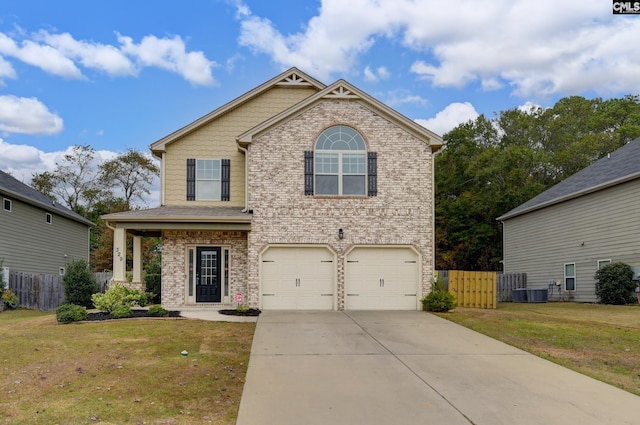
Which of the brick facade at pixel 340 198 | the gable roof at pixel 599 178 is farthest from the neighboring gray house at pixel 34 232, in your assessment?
the gable roof at pixel 599 178

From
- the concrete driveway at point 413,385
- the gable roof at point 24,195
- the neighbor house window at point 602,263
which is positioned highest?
the gable roof at point 24,195

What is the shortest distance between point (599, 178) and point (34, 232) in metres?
24.6

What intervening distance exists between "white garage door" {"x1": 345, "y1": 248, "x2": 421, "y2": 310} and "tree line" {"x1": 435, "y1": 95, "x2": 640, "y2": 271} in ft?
66.1

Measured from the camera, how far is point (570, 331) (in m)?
12.9

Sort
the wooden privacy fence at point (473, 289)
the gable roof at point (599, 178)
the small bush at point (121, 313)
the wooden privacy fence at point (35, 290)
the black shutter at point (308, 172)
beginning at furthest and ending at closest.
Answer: the gable roof at point (599, 178)
the wooden privacy fence at point (35, 290)
the wooden privacy fence at point (473, 289)
the black shutter at point (308, 172)
the small bush at point (121, 313)

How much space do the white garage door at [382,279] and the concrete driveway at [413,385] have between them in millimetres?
5009

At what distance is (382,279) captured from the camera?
693 inches

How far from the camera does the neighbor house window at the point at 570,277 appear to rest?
23.4 m

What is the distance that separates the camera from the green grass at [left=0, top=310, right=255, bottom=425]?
21.4ft

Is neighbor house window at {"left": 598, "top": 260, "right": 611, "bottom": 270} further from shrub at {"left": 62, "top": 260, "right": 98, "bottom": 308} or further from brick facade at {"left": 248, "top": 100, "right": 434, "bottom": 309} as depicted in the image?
shrub at {"left": 62, "top": 260, "right": 98, "bottom": 308}

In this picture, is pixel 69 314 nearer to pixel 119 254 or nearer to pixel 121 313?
pixel 121 313

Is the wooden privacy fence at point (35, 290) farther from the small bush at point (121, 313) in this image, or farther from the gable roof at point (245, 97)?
the small bush at point (121, 313)

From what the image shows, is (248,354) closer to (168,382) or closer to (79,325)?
(168,382)

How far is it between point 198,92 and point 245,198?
→ 27.5ft
